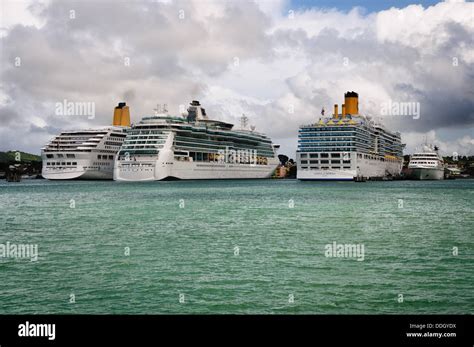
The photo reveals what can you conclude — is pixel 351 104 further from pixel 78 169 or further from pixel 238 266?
pixel 238 266

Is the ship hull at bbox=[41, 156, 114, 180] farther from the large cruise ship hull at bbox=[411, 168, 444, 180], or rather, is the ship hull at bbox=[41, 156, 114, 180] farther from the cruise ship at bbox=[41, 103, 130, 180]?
the large cruise ship hull at bbox=[411, 168, 444, 180]

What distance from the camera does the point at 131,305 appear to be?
15.1m

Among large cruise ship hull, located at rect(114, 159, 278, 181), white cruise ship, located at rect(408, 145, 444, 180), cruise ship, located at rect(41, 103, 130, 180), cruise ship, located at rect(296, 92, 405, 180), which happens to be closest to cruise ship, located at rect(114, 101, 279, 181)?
large cruise ship hull, located at rect(114, 159, 278, 181)

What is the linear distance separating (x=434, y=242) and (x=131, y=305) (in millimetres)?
15944

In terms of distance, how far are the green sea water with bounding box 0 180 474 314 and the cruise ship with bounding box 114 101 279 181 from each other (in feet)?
230

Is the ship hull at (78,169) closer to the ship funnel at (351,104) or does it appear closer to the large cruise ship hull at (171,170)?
the large cruise ship hull at (171,170)

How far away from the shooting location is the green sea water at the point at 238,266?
15.3 metres

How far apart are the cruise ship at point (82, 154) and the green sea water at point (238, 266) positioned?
3535 inches

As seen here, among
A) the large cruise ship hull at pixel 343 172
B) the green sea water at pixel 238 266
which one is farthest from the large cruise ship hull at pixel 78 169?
the green sea water at pixel 238 266

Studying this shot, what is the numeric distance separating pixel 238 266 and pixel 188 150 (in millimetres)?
94765


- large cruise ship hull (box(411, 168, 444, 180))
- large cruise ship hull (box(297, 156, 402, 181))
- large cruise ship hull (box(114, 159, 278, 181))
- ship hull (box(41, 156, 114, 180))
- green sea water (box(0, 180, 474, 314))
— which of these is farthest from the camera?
large cruise ship hull (box(411, 168, 444, 180))

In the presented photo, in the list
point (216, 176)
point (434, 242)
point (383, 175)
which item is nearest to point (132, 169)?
point (216, 176)

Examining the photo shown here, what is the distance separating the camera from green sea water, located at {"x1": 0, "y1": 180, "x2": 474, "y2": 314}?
15.3 meters

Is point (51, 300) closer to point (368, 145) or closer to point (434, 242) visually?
point (434, 242)
